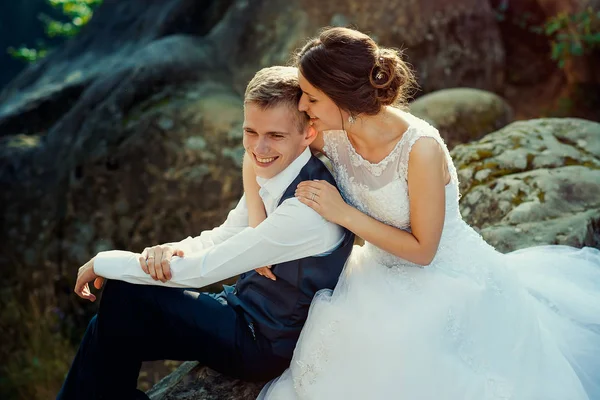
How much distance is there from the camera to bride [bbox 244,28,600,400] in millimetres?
2357

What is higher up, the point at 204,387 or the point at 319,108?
the point at 319,108

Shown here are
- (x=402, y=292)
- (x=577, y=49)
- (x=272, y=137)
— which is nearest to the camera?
(x=402, y=292)

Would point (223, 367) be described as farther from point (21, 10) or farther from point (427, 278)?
point (21, 10)

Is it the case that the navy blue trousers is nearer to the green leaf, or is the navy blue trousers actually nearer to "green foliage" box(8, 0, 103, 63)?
the green leaf

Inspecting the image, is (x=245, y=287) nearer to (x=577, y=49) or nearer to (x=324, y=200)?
(x=324, y=200)

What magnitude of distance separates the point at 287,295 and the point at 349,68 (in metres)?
0.92

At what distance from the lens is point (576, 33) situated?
6781mm

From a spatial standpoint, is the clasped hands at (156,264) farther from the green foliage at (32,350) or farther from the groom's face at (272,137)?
the green foliage at (32,350)

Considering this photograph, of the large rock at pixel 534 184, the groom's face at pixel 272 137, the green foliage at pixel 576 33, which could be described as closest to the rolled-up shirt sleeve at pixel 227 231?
the groom's face at pixel 272 137

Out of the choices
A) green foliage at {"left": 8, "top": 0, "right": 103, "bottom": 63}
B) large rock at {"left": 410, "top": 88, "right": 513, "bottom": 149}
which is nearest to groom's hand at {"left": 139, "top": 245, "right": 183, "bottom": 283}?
large rock at {"left": 410, "top": 88, "right": 513, "bottom": 149}

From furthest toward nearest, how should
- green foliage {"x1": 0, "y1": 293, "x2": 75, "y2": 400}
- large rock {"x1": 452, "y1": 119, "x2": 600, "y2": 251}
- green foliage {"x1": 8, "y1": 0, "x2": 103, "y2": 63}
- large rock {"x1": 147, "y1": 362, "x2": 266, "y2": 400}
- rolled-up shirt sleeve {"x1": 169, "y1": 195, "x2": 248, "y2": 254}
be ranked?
green foliage {"x1": 8, "y1": 0, "x2": 103, "y2": 63}
green foliage {"x1": 0, "y1": 293, "x2": 75, "y2": 400}
large rock {"x1": 452, "y1": 119, "x2": 600, "y2": 251}
rolled-up shirt sleeve {"x1": 169, "y1": 195, "x2": 248, "y2": 254}
large rock {"x1": 147, "y1": 362, "x2": 266, "y2": 400}

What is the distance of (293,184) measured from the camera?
8.56 ft

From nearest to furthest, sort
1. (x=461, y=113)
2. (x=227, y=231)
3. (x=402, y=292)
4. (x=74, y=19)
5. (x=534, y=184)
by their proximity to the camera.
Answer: (x=402, y=292), (x=227, y=231), (x=534, y=184), (x=461, y=113), (x=74, y=19)

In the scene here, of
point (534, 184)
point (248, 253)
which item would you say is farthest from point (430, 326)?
point (534, 184)
